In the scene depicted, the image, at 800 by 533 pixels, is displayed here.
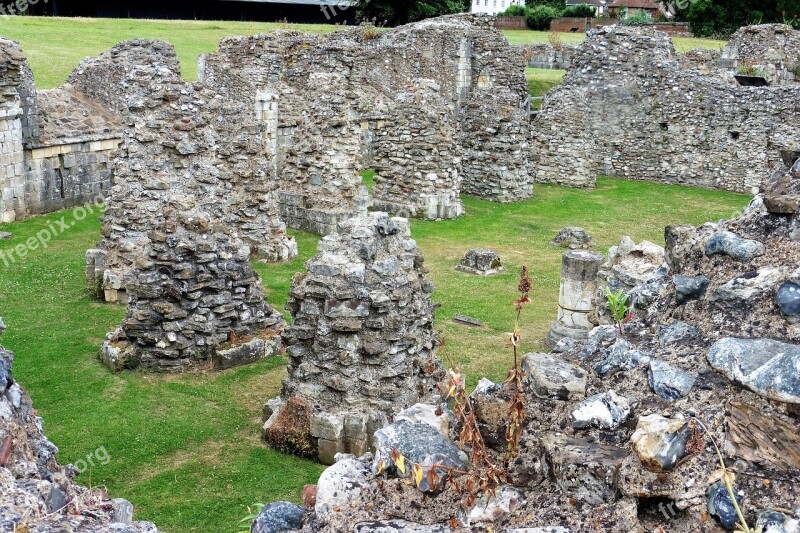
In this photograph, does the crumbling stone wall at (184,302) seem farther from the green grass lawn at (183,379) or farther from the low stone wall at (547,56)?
the low stone wall at (547,56)

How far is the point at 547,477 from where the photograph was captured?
11.7ft

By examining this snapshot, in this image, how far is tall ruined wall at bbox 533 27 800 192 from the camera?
23.6m

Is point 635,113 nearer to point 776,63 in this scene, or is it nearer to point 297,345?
point 776,63

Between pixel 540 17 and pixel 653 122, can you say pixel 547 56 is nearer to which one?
pixel 540 17

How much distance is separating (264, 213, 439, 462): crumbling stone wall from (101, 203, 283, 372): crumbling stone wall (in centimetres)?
177

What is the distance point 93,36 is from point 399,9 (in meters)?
14.9

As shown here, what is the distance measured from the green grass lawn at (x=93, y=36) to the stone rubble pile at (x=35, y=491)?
844 inches

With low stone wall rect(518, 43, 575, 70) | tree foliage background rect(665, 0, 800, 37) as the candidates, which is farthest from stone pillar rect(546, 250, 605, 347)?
tree foliage background rect(665, 0, 800, 37)

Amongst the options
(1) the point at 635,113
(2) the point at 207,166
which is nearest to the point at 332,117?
(2) the point at 207,166

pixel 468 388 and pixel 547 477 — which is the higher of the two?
pixel 547 477

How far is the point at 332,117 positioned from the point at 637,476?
47.3 ft

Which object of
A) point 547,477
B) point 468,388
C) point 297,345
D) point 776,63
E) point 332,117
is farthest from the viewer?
point 776,63

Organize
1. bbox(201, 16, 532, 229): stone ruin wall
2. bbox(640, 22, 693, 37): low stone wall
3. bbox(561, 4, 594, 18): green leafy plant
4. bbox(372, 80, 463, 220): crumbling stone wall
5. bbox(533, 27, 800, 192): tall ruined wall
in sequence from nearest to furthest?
bbox(201, 16, 532, 229): stone ruin wall → bbox(372, 80, 463, 220): crumbling stone wall → bbox(533, 27, 800, 192): tall ruined wall → bbox(640, 22, 693, 37): low stone wall → bbox(561, 4, 594, 18): green leafy plant
